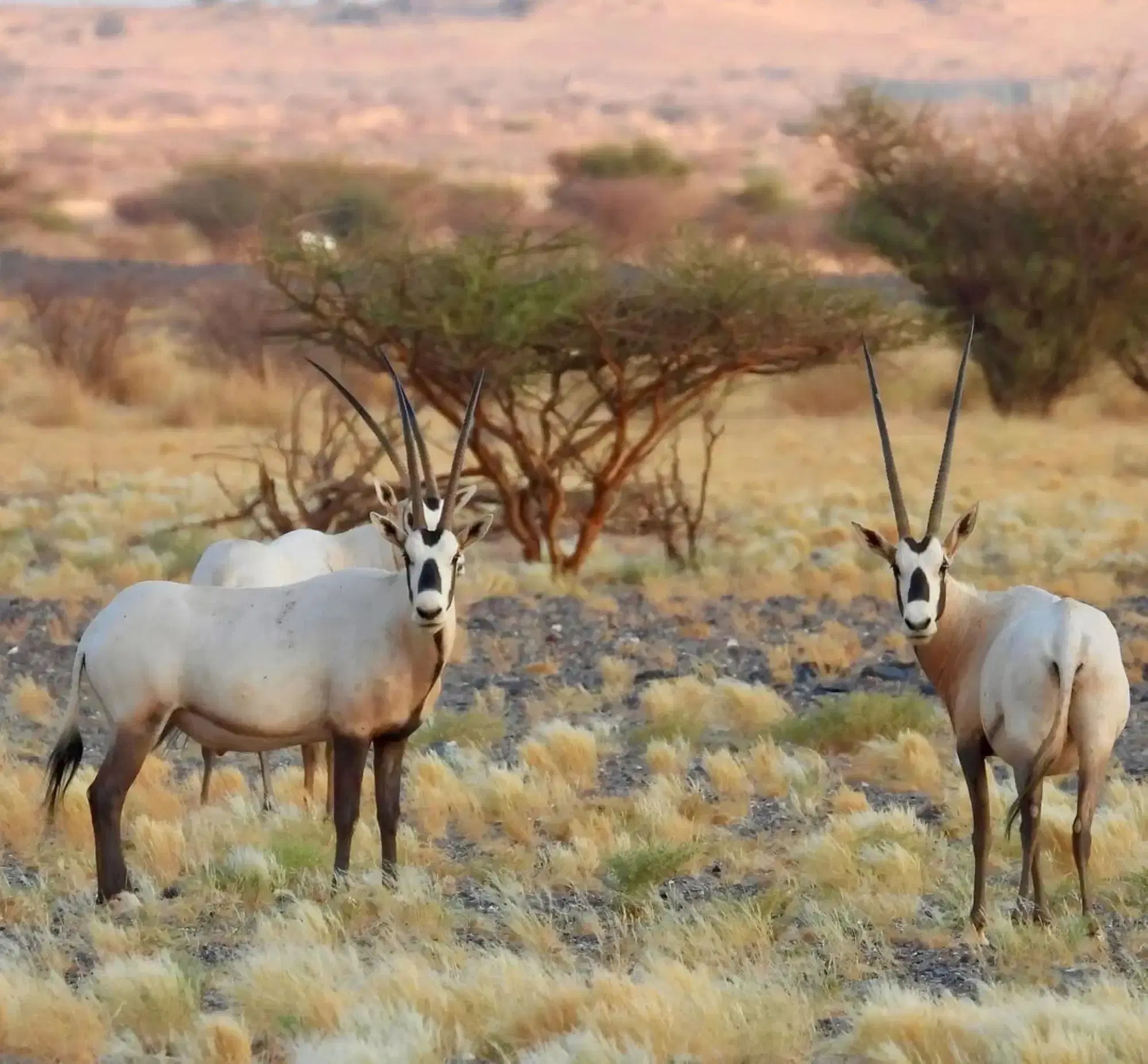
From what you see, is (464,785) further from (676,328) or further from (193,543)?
(193,543)

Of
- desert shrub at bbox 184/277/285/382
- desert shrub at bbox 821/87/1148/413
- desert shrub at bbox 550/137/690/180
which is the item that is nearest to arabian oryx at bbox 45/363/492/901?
desert shrub at bbox 821/87/1148/413

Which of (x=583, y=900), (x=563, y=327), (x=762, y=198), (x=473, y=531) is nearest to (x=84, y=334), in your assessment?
(x=563, y=327)

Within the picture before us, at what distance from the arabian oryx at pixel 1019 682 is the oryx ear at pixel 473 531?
51.8 inches

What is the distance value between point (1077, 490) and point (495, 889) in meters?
17.4

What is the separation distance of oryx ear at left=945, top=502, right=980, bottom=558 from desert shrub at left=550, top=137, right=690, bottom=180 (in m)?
57.5

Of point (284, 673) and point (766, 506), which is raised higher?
point (284, 673)

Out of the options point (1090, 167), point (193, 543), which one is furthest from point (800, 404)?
point (193, 543)

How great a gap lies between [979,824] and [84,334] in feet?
100

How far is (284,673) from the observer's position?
716 cm

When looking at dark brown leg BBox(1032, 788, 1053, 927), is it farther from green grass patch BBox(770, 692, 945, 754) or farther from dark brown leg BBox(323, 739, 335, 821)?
green grass patch BBox(770, 692, 945, 754)

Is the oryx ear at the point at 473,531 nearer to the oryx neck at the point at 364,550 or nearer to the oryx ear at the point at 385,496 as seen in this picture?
the oryx ear at the point at 385,496

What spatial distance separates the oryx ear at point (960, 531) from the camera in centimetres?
693

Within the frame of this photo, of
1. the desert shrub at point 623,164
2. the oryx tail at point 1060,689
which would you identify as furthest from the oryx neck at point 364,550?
the desert shrub at point 623,164

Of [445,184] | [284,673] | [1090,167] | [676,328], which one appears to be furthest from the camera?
[445,184]
